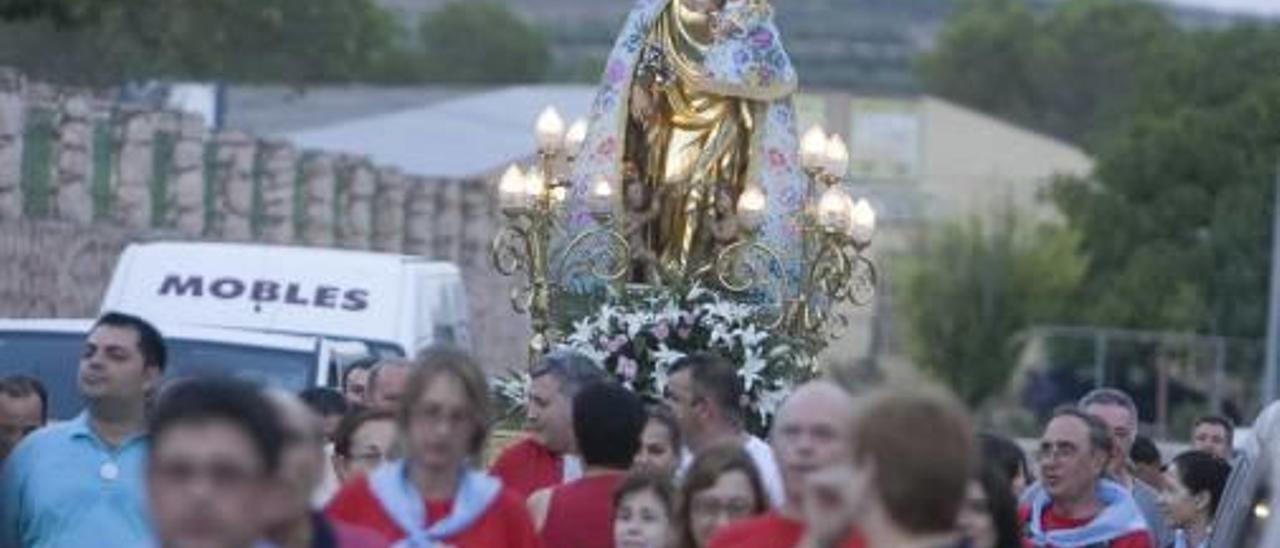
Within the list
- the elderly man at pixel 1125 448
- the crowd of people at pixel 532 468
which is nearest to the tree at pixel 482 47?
the elderly man at pixel 1125 448

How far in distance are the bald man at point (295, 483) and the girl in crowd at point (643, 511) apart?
114 inches

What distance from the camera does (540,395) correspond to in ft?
44.5

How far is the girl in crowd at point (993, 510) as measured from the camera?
10172 mm

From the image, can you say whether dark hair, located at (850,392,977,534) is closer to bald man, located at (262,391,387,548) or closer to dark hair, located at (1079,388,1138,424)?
bald man, located at (262,391,387,548)

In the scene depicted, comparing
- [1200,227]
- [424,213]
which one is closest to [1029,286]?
[1200,227]

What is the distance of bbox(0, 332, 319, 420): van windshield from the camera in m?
18.7

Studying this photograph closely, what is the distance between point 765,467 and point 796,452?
2.21 metres

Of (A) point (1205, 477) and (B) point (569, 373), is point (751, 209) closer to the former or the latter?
(A) point (1205, 477)

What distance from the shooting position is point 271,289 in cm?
2225

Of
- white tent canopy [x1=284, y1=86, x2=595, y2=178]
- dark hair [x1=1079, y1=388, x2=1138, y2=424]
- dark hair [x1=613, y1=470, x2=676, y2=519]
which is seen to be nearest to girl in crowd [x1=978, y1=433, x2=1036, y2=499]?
dark hair [x1=613, y1=470, x2=676, y2=519]

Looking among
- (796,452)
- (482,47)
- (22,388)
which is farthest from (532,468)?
(482,47)

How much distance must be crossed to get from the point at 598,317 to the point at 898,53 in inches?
4543

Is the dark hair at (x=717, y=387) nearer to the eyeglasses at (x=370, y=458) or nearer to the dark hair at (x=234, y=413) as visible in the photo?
the eyeglasses at (x=370, y=458)

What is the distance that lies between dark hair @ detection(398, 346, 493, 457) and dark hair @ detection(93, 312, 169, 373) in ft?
7.37
